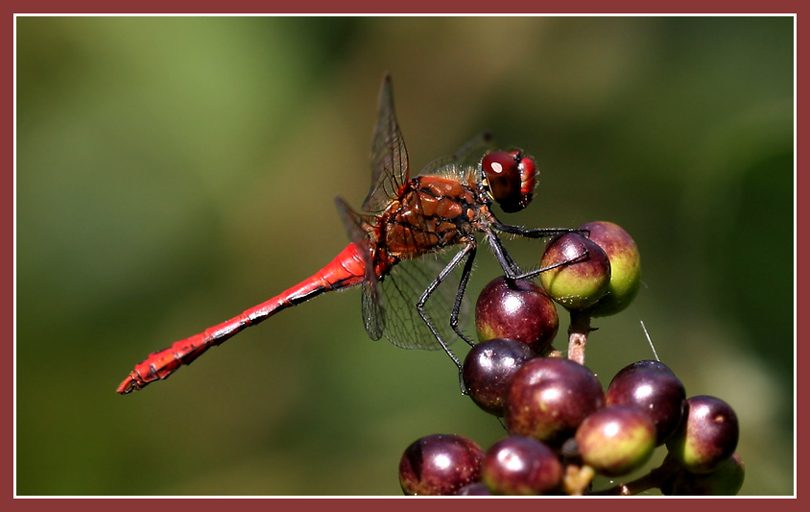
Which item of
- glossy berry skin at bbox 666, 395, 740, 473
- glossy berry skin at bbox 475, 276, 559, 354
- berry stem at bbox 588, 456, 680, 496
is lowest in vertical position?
berry stem at bbox 588, 456, 680, 496

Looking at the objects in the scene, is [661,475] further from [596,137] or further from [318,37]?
[318,37]

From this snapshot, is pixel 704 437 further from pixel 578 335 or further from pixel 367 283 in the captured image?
pixel 367 283

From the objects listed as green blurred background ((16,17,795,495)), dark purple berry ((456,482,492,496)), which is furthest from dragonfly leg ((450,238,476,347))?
dark purple berry ((456,482,492,496))

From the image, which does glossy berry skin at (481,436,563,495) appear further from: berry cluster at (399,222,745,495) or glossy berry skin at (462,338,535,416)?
glossy berry skin at (462,338,535,416)

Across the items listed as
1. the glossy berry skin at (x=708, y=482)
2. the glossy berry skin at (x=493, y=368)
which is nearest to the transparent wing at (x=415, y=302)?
the glossy berry skin at (x=493, y=368)

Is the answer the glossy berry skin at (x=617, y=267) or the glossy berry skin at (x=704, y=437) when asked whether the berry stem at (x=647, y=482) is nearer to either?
the glossy berry skin at (x=704, y=437)
